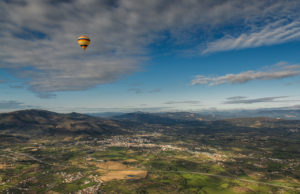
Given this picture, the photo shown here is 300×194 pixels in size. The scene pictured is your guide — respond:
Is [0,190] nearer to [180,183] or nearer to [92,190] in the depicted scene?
[92,190]

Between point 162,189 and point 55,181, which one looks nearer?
point 162,189

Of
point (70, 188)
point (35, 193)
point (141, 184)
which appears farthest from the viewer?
point (141, 184)

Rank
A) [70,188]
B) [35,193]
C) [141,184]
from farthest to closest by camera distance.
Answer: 1. [141,184]
2. [70,188]
3. [35,193]

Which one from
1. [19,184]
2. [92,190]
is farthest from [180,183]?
[19,184]

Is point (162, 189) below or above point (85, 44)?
below

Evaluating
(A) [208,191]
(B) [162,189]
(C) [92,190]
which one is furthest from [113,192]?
(A) [208,191]

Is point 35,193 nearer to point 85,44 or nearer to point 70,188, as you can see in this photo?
point 70,188
